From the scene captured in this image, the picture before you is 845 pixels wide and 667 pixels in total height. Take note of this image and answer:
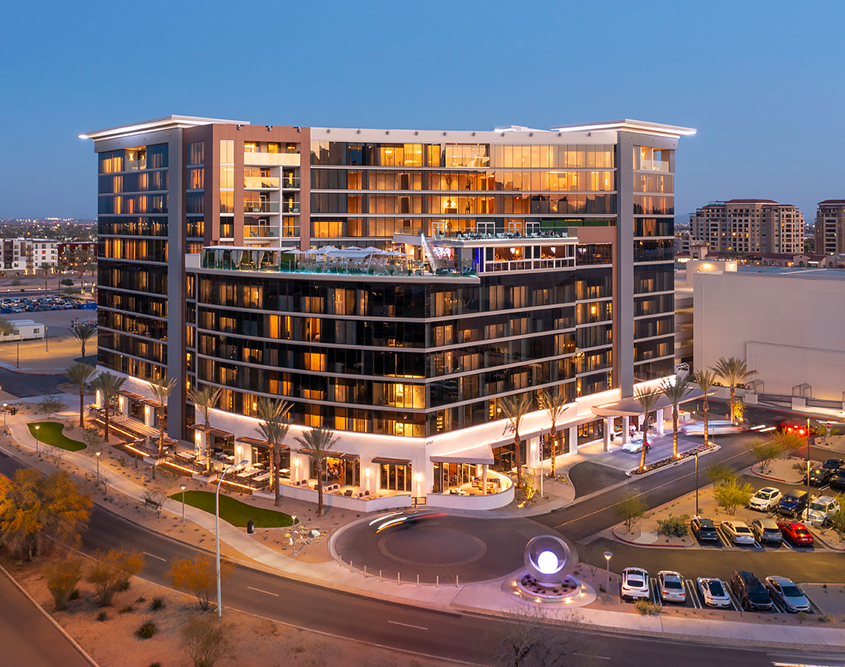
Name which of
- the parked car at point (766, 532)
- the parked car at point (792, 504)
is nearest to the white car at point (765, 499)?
the parked car at point (792, 504)

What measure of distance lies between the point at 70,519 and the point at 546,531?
36455 mm

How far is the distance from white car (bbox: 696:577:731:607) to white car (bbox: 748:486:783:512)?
19262mm

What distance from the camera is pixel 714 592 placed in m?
49.3

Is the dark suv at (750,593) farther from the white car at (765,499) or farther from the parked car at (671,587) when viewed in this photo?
the white car at (765,499)

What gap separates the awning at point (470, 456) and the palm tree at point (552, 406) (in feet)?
24.3

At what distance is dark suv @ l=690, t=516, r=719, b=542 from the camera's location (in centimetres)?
5997

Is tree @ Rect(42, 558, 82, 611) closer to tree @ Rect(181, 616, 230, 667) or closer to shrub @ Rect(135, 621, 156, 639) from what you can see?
shrub @ Rect(135, 621, 156, 639)

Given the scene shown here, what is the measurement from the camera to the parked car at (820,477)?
75.0m

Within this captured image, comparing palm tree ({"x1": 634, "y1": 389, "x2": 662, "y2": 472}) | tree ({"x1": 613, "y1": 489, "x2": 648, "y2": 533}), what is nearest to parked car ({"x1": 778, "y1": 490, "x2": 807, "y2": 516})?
tree ({"x1": 613, "y1": 489, "x2": 648, "y2": 533})

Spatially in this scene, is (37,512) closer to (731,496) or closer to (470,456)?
(470,456)

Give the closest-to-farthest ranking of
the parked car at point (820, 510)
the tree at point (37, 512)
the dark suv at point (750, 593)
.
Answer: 1. the dark suv at point (750, 593)
2. the tree at point (37, 512)
3. the parked car at point (820, 510)

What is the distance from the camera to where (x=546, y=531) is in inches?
2464

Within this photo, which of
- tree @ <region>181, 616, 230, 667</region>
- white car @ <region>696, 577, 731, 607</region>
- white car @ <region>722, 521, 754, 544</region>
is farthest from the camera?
white car @ <region>722, 521, 754, 544</region>

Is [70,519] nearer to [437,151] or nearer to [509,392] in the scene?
[509,392]
